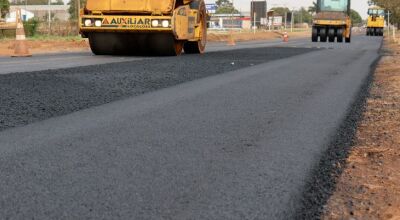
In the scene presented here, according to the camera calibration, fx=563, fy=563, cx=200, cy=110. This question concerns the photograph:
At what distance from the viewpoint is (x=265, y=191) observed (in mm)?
3590

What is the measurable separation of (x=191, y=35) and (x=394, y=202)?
15715 millimetres

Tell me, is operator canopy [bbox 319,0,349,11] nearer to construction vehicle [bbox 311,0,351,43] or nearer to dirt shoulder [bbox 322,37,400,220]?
construction vehicle [bbox 311,0,351,43]

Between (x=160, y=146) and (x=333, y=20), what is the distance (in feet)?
121

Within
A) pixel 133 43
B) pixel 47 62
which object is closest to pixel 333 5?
pixel 133 43

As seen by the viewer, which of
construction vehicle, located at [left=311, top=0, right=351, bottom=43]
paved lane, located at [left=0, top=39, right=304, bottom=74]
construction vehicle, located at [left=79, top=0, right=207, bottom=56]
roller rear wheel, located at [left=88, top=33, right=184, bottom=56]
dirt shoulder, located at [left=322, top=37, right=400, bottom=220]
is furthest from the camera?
construction vehicle, located at [left=311, top=0, right=351, bottom=43]

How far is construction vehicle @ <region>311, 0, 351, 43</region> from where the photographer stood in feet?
131

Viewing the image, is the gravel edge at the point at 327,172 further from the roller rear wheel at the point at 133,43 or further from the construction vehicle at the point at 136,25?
the roller rear wheel at the point at 133,43

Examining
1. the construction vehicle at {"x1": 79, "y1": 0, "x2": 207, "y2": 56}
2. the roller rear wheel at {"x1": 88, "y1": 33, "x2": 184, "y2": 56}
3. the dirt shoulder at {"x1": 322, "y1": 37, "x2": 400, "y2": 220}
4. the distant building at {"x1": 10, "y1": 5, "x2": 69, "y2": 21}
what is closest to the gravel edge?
the dirt shoulder at {"x1": 322, "y1": 37, "x2": 400, "y2": 220}

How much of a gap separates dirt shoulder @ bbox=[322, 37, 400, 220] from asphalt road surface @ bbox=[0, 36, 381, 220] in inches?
10.6

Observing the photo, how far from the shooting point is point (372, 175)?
4121 millimetres

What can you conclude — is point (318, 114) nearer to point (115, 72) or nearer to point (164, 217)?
point (164, 217)

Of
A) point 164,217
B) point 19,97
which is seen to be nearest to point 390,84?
point 19,97

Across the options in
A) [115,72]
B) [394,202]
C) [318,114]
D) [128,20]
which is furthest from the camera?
[128,20]

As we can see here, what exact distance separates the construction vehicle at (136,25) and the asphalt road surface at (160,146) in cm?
687
